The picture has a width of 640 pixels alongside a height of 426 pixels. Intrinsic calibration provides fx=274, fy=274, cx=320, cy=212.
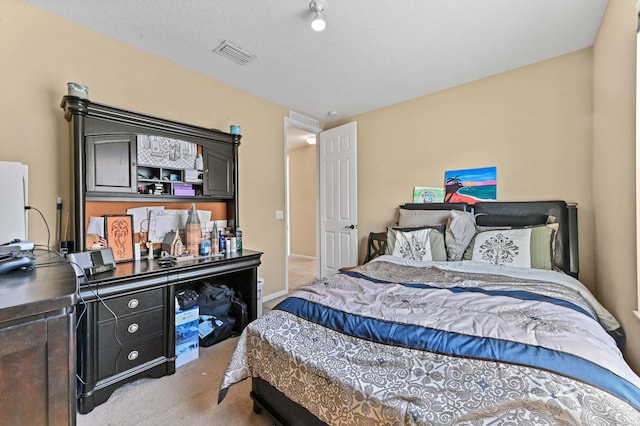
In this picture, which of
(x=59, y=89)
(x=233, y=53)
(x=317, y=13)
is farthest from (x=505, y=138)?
(x=59, y=89)

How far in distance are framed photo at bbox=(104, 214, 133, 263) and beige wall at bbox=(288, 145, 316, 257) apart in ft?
14.3

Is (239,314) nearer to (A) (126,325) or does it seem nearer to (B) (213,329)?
(B) (213,329)

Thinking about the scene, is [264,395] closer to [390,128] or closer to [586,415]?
[586,415]

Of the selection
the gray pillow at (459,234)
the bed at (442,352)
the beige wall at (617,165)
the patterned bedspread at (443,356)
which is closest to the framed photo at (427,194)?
the gray pillow at (459,234)

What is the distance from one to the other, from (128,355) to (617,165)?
335cm

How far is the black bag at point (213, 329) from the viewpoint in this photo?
2.35m

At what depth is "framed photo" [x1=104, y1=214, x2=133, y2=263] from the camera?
2.03 metres

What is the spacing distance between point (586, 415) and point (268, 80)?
10.4ft

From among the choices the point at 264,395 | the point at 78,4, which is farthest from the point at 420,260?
the point at 78,4

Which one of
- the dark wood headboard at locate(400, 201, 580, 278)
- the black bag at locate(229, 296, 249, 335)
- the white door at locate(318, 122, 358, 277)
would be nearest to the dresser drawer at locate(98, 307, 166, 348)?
the black bag at locate(229, 296, 249, 335)

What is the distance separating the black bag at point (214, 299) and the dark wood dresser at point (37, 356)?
167cm

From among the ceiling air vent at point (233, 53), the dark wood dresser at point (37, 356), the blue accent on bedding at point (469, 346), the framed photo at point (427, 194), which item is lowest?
the blue accent on bedding at point (469, 346)

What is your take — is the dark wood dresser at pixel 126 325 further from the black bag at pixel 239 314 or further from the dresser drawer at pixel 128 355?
the black bag at pixel 239 314

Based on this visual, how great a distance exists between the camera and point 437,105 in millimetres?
3242
